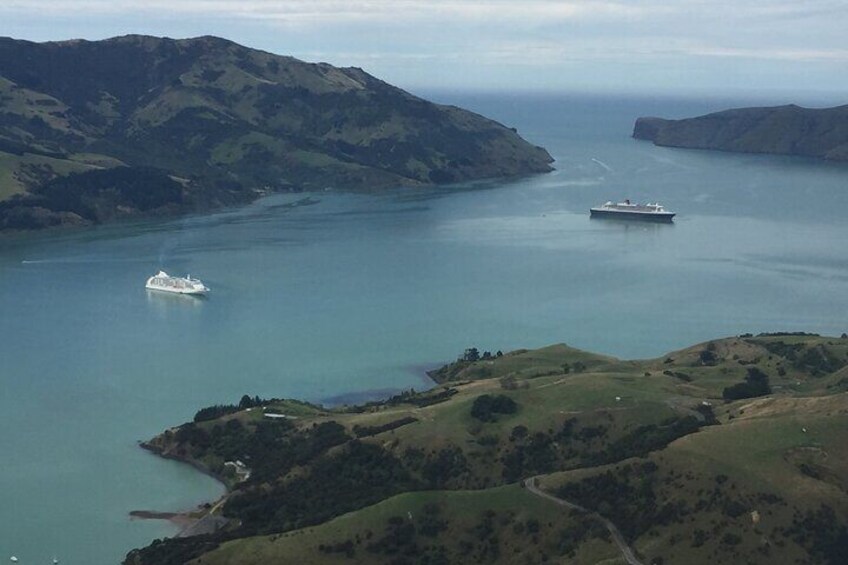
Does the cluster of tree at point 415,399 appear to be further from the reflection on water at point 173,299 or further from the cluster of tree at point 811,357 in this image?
the reflection on water at point 173,299

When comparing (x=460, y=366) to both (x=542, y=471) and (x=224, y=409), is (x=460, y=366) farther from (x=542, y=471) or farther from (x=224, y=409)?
(x=542, y=471)

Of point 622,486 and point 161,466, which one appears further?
point 161,466

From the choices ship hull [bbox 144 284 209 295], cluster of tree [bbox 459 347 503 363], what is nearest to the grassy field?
cluster of tree [bbox 459 347 503 363]

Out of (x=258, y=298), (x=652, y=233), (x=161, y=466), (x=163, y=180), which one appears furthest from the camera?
(x=163, y=180)

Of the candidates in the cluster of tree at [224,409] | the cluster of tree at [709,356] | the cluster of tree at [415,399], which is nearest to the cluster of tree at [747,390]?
the cluster of tree at [709,356]

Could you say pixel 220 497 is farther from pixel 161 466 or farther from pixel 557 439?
pixel 557 439

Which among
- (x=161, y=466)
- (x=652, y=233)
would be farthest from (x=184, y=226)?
(x=161, y=466)

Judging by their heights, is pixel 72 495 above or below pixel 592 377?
below
